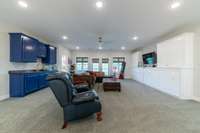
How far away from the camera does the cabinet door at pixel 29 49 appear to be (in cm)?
524

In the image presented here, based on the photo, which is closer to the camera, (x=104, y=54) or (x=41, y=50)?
(x=41, y=50)

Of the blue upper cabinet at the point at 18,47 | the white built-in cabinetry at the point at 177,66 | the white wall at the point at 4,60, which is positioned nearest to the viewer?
the white wall at the point at 4,60

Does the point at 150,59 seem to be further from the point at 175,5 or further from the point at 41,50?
the point at 41,50

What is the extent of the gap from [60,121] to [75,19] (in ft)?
10.4

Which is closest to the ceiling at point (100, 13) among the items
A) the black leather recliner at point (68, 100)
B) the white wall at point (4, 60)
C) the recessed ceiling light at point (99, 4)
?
the recessed ceiling light at point (99, 4)

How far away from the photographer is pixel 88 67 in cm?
1302

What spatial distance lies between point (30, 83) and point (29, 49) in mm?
1448

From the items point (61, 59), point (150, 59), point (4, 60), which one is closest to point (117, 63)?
point (150, 59)

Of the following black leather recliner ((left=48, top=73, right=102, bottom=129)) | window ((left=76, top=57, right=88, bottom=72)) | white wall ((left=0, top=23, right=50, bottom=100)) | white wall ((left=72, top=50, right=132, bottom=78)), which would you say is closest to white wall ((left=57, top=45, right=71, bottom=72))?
window ((left=76, top=57, right=88, bottom=72))

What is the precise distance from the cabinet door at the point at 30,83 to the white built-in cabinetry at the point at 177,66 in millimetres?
5814

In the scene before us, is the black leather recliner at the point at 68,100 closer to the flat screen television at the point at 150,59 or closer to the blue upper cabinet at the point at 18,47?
the blue upper cabinet at the point at 18,47

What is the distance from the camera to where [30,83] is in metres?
5.48

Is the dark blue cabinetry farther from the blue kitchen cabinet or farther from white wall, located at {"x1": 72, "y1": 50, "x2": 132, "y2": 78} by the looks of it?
white wall, located at {"x1": 72, "y1": 50, "x2": 132, "y2": 78}

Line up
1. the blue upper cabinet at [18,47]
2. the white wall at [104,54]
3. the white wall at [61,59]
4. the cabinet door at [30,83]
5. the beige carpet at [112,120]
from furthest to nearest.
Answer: the white wall at [104,54], the white wall at [61,59], the cabinet door at [30,83], the blue upper cabinet at [18,47], the beige carpet at [112,120]
